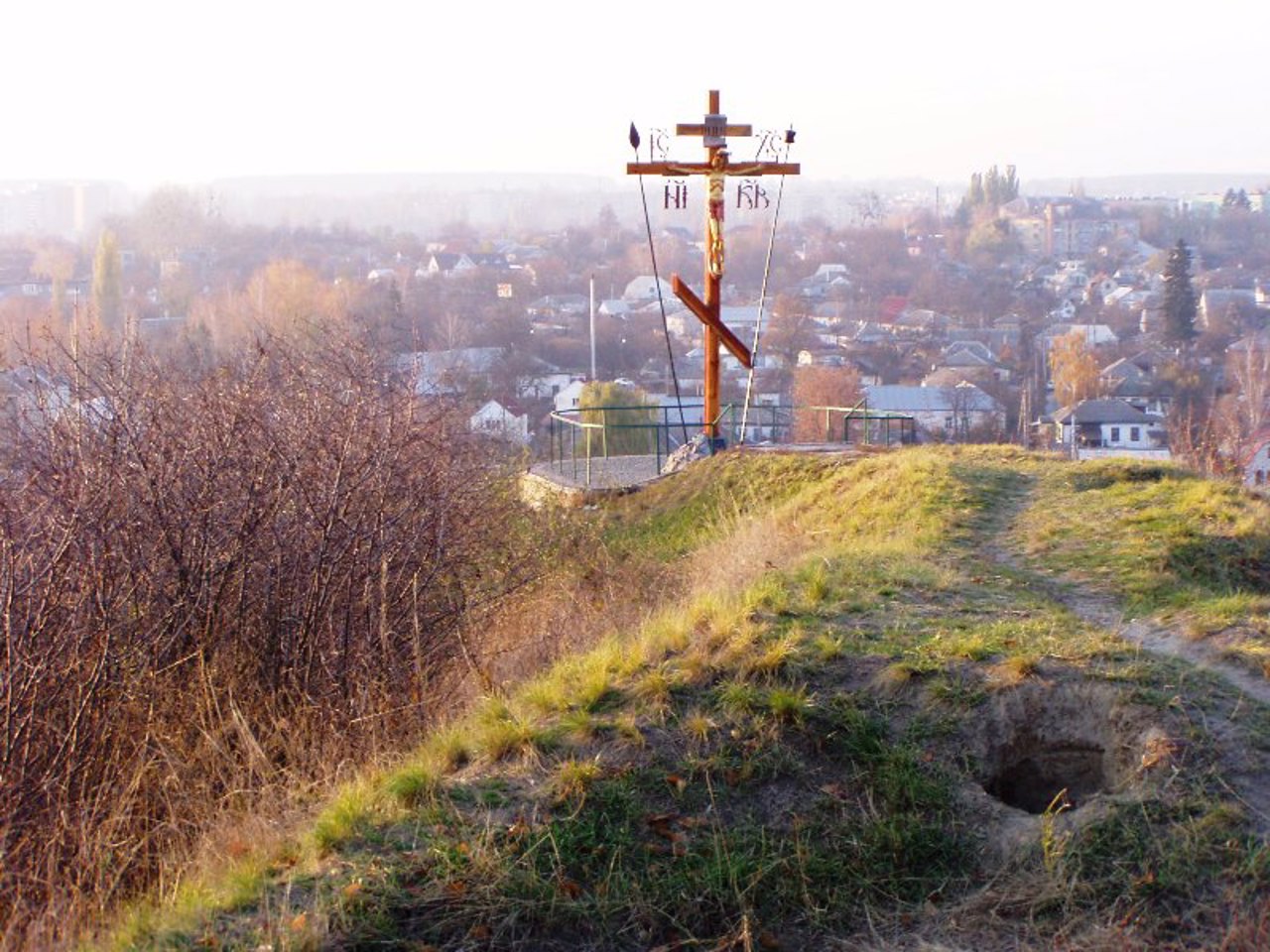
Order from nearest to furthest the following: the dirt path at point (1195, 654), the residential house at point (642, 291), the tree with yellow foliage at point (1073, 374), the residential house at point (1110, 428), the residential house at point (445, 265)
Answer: the dirt path at point (1195, 654) < the residential house at point (1110, 428) < the tree with yellow foliage at point (1073, 374) < the residential house at point (642, 291) < the residential house at point (445, 265)

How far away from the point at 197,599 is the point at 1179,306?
37282 mm

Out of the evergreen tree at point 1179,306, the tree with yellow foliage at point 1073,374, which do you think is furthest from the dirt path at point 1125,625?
the evergreen tree at point 1179,306

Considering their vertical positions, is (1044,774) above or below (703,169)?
below

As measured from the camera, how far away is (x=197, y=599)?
22.6ft

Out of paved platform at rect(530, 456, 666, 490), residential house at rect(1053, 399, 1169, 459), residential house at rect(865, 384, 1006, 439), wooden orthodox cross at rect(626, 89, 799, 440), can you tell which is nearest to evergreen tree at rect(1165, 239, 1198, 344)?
residential house at rect(865, 384, 1006, 439)

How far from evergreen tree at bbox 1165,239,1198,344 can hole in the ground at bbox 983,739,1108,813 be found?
36374 millimetres

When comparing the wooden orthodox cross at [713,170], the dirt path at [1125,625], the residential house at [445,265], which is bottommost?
the residential house at [445,265]

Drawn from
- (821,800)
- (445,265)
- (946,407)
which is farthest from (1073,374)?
(445,265)

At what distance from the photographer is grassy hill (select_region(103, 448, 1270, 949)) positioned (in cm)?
438

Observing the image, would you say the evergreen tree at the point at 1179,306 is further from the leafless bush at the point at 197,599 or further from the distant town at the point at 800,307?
the leafless bush at the point at 197,599

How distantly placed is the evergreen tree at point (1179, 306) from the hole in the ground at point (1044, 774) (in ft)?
119

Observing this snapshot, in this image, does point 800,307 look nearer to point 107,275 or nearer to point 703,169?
point 107,275

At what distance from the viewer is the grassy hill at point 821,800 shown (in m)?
4.38

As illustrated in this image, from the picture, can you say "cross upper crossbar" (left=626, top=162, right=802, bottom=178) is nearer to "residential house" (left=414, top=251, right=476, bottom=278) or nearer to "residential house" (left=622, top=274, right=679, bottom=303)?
"residential house" (left=622, top=274, right=679, bottom=303)
